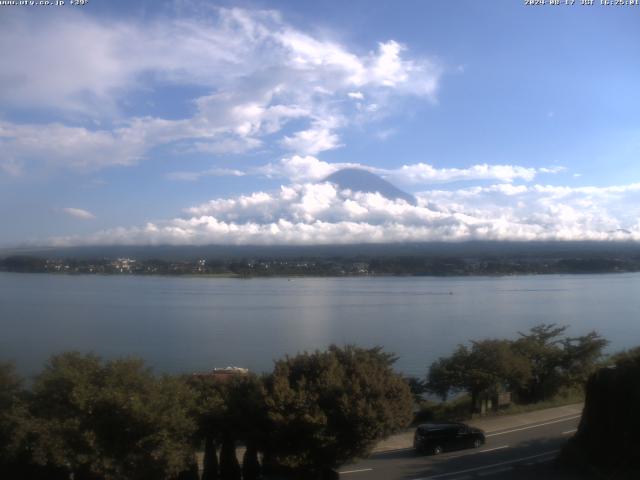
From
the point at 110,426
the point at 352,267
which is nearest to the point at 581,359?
the point at 110,426

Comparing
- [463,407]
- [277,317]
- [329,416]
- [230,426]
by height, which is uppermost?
[329,416]

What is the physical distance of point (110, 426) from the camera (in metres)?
6.62

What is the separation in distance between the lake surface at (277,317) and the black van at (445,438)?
10523 millimetres

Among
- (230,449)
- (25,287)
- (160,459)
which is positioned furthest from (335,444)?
(25,287)

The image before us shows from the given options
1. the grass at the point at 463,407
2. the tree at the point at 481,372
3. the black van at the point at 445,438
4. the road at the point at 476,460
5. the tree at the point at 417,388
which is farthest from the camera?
the tree at the point at 417,388

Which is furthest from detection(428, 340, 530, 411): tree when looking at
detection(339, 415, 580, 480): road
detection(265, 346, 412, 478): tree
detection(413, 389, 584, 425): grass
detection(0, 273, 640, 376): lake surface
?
detection(265, 346, 412, 478): tree

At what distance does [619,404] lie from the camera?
7043 mm

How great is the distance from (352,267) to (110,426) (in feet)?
206

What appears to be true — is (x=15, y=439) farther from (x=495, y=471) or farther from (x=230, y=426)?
(x=495, y=471)

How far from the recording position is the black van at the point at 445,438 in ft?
29.3

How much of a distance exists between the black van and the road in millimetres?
110

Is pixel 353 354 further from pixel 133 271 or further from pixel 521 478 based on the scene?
pixel 133 271

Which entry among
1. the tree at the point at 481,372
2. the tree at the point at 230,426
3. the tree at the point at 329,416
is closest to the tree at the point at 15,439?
the tree at the point at 230,426

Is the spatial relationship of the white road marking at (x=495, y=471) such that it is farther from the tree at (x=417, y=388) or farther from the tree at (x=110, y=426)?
the tree at (x=417, y=388)
